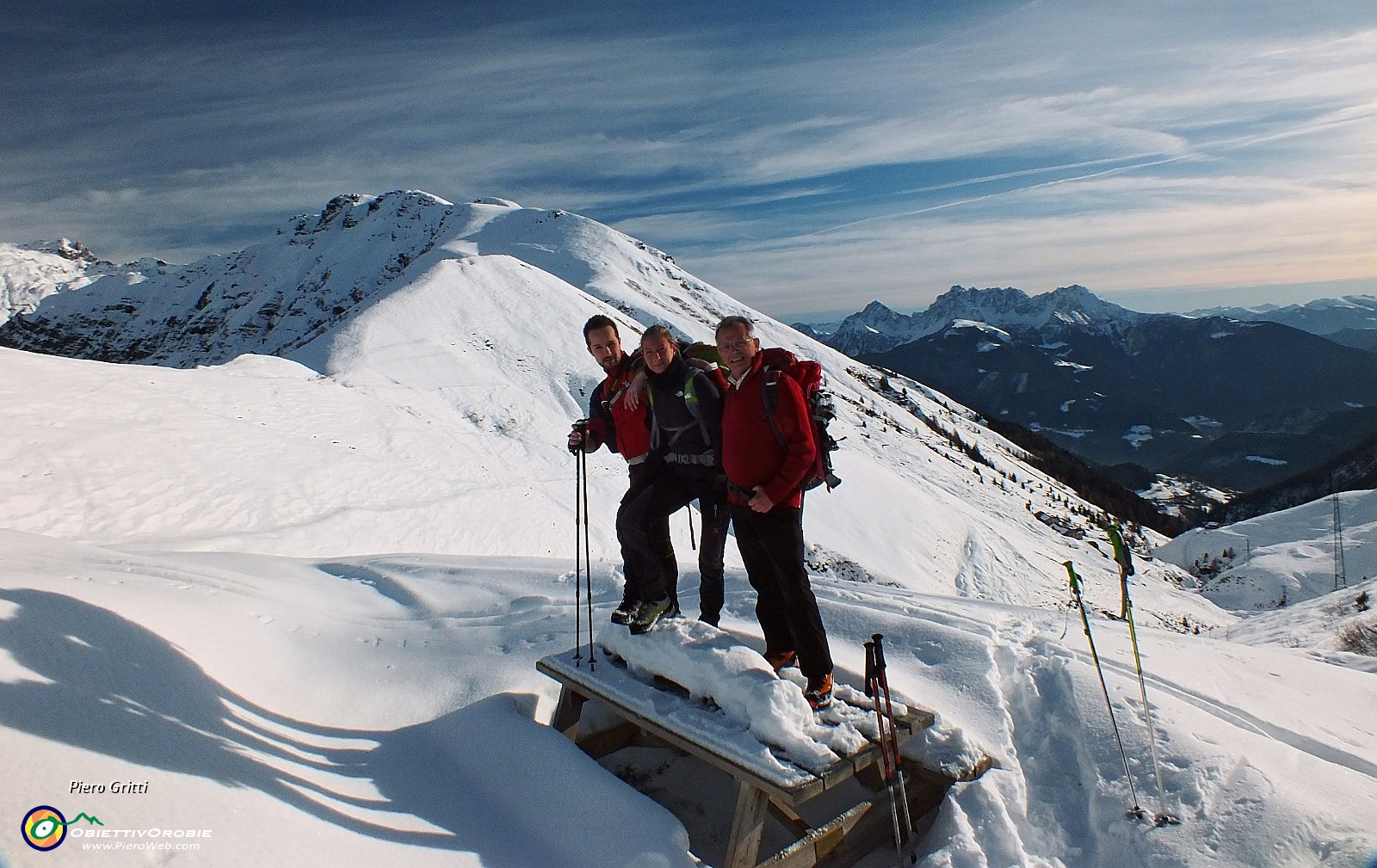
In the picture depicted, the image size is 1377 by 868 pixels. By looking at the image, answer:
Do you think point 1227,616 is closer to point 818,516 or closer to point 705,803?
point 818,516

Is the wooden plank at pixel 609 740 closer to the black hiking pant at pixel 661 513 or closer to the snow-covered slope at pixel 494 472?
the black hiking pant at pixel 661 513

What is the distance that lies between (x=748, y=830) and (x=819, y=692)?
112 centimetres

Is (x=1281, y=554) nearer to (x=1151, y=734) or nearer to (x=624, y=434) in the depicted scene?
(x=1151, y=734)

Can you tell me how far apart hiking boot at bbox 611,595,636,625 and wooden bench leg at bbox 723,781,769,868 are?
175 centimetres

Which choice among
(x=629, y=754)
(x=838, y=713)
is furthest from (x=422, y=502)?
(x=838, y=713)

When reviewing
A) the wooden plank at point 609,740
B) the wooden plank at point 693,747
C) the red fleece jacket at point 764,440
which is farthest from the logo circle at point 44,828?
the red fleece jacket at point 764,440

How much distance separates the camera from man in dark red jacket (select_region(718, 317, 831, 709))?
5094 millimetres

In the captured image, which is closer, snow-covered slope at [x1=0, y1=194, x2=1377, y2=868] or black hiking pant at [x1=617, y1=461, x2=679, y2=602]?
snow-covered slope at [x1=0, y1=194, x2=1377, y2=868]

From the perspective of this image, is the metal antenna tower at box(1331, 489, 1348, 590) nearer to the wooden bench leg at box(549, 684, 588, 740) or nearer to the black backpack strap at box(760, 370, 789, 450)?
the black backpack strap at box(760, 370, 789, 450)

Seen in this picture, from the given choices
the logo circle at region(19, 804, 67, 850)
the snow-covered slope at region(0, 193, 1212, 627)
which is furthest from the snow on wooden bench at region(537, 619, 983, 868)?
the snow-covered slope at region(0, 193, 1212, 627)

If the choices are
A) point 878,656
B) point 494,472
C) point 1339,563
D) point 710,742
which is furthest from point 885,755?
point 1339,563

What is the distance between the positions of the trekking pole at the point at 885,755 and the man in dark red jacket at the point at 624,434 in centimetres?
191

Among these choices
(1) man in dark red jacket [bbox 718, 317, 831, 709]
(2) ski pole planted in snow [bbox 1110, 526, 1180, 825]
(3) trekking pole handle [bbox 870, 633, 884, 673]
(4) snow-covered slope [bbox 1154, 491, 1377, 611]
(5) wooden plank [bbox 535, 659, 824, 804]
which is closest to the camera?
(5) wooden plank [bbox 535, 659, 824, 804]

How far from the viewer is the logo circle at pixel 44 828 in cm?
297
